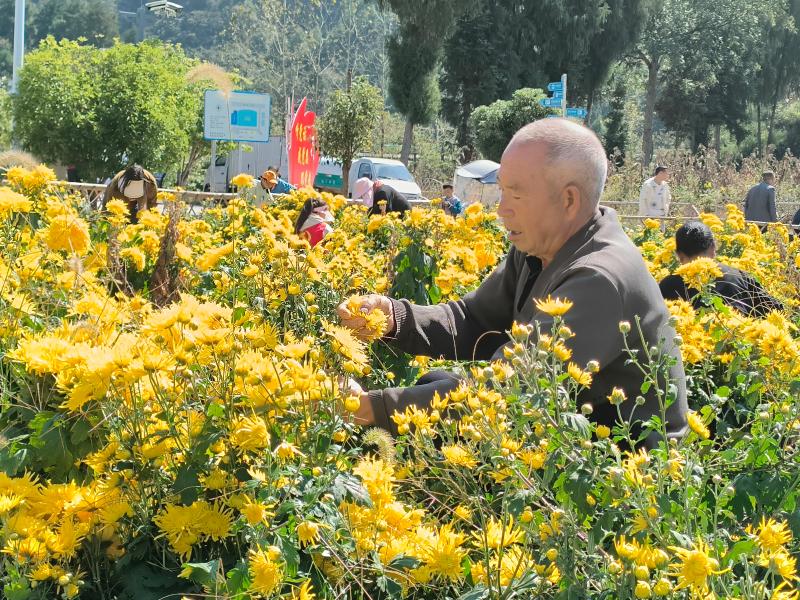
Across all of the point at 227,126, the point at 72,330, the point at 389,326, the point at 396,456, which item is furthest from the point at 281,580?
the point at 227,126

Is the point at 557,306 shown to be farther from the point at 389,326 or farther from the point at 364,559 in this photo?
the point at 389,326

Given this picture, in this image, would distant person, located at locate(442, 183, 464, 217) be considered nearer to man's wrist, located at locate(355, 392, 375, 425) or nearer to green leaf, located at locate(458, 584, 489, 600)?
man's wrist, located at locate(355, 392, 375, 425)

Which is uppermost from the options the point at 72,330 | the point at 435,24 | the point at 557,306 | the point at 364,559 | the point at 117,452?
the point at 435,24

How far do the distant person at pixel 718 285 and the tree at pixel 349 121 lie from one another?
67.6 ft

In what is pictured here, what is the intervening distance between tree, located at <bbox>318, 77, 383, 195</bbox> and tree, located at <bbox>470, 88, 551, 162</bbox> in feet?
21.4

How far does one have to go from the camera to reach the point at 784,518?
5.76ft

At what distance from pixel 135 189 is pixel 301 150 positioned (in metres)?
11.0

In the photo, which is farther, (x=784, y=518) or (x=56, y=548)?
(x=784, y=518)

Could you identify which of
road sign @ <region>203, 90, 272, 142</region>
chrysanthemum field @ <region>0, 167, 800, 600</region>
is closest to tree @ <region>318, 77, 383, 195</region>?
road sign @ <region>203, 90, 272, 142</region>

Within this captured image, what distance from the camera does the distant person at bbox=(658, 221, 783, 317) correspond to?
4012 mm

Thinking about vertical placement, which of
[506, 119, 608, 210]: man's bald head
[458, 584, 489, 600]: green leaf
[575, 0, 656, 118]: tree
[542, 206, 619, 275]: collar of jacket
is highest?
[575, 0, 656, 118]: tree

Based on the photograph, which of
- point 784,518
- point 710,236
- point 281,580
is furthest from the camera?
point 710,236

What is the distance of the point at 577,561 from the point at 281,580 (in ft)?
1.42

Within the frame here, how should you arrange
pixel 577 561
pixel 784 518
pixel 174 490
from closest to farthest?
pixel 577 561, pixel 174 490, pixel 784 518
